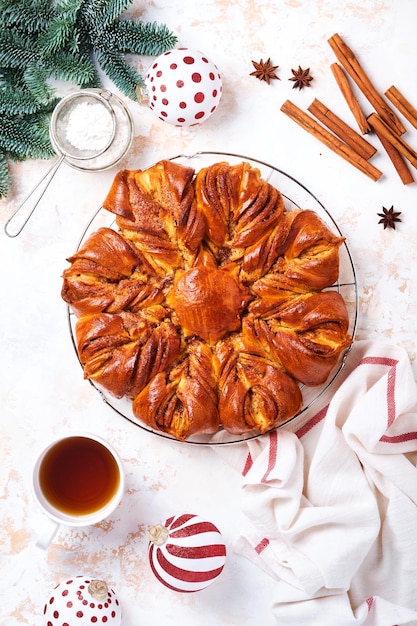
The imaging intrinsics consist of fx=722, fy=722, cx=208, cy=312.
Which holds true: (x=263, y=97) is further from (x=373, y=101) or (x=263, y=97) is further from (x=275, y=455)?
(x=275, y=455)

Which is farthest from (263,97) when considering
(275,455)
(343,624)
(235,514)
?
(343,624)

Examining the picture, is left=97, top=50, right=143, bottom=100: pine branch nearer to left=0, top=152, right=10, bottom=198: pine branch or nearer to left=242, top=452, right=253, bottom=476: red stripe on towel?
left=0, top=152, right=10, bottom=198: pine branch

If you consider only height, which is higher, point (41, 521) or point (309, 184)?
point (309, 184)

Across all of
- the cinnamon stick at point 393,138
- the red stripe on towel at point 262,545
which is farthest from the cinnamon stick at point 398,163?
the red stripe on towel at point 262,545

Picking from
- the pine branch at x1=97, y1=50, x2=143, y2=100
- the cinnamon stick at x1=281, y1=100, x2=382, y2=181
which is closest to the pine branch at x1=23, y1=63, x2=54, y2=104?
the pine branch at x1=97, y1=50, x2=143, y2=100

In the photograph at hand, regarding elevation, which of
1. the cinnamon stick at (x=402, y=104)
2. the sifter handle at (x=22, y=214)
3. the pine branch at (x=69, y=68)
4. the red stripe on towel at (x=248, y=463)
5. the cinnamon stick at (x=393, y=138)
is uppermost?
the pine branch at (x=69, y=68)

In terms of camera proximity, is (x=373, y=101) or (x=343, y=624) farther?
(x=373, y=101)

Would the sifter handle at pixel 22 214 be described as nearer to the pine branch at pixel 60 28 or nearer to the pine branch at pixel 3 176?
the pine branch at pixel 3 176
